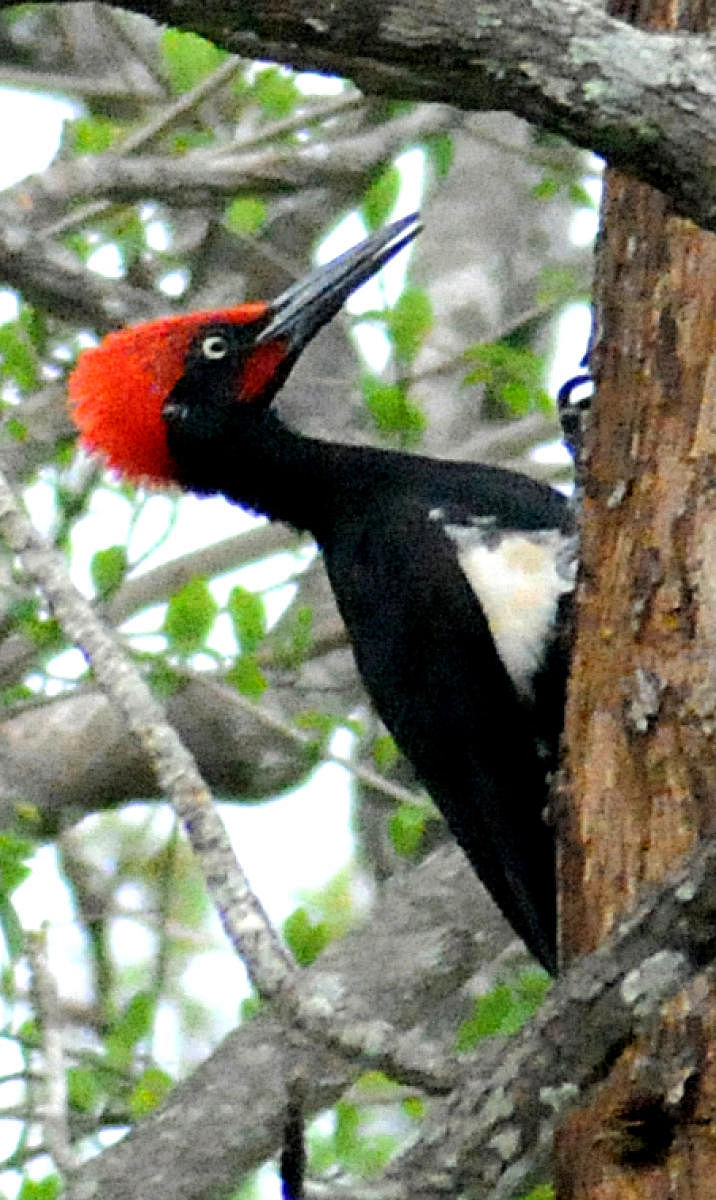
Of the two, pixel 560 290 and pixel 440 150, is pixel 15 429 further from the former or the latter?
pixel 560 290

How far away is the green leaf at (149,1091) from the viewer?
10.2 feet

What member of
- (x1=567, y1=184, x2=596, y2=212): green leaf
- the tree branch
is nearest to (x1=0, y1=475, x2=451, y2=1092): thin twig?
the tree branch

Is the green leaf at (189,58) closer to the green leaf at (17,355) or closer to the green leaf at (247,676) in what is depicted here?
the green leaf at (17,355)

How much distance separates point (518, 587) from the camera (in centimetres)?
275

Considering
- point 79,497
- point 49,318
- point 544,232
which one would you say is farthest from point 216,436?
point 544,232

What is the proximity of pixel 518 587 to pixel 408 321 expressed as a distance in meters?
0.77

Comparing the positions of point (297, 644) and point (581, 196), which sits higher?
point (581, 196)

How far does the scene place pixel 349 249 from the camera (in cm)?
324

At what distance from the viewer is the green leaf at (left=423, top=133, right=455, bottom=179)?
3.73 metres

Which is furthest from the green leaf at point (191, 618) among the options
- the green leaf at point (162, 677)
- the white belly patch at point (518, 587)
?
the white belly patch at point (518, 587)

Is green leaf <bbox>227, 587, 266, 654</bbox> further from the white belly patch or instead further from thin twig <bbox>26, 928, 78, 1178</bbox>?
thin twig <bbox>26, 928, 78, 1178</bbox>

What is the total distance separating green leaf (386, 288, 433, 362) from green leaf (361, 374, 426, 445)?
2.8 inches

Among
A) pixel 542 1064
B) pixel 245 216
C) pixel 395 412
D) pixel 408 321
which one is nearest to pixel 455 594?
pixel 395 412

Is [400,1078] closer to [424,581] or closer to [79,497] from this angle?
[424,581]
